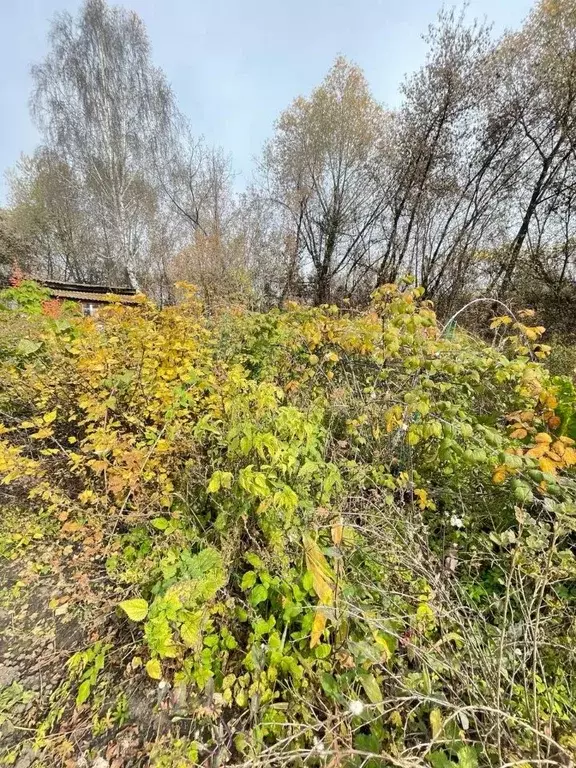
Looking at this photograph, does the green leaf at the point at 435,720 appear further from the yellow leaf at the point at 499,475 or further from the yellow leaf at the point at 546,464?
the yellow leaf at the point at 546,464

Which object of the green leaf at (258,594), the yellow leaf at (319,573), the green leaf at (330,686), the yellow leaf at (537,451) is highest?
the yellow leaf at (537,451)

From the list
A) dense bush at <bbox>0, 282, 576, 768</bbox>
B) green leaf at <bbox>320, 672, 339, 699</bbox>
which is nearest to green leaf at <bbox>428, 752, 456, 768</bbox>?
dense bush at <bbox>0, 282, 576, 768</bbox>

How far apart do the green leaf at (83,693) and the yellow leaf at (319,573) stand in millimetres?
1191

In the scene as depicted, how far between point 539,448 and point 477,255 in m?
11.2

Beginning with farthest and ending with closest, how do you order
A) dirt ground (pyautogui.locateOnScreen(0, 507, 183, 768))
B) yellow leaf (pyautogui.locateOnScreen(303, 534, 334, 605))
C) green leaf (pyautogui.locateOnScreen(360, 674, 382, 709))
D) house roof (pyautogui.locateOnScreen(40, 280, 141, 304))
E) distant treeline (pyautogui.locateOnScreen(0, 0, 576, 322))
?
house roof (pyautogui.locateOnScreen(40, 280, 141, 304)) < distant treeline (pyautogui.locateOnScreen(0, 0, 576, 322)) < dirt ground (pyautogui.locateOnScreen(0, 507, 183, 768)) < yellow leaf (pyautogui.locateOnScreen(303, 534, 334, 605)) < green leaf (pyautogui.locateOnScreen(360, 674, 382, 709))

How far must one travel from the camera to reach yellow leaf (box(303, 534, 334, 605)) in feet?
4.02

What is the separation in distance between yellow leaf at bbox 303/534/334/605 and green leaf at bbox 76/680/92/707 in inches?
46.9

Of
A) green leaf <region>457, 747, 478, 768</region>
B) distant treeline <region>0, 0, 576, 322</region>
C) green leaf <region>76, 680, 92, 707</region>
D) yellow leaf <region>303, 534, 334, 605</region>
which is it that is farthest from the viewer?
distant treeline <region>0, 0, 576, 322</region>

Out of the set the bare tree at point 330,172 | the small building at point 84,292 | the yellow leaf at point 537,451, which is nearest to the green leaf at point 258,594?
the yellow leaf at point 537,451

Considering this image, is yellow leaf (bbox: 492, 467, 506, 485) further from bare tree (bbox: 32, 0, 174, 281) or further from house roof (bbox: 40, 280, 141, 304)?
bare tree (bbox: 32, 0, 174, 281)

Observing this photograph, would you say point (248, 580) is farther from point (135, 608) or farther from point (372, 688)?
point (372, 688)

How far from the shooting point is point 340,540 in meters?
1.48

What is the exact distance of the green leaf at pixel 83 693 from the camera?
1.44 metres

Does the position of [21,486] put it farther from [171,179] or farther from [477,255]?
[171,179]
